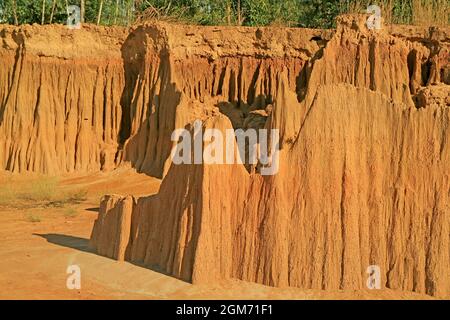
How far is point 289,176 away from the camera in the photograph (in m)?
8.03

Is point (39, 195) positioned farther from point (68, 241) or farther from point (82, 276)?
point (82, 276)

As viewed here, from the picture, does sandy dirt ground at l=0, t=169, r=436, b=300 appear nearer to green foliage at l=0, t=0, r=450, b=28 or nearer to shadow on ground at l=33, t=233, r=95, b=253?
shadow on ground at l=33, t=233, r=95, b=253

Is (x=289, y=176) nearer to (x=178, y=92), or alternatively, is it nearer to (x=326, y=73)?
(x=326, y=73)

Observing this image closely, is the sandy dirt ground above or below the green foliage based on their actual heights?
below

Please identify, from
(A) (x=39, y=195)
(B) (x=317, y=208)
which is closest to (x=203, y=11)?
(A) (x=39, y=195)

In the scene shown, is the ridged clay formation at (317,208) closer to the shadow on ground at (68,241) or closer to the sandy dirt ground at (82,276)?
the sandy dirt ground at (82,276)

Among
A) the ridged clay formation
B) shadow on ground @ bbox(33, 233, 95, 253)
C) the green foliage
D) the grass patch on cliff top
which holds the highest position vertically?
the green foliage

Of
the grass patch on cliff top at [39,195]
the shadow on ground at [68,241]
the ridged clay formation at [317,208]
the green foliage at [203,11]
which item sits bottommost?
the grass patch on cliff top at [39,195]

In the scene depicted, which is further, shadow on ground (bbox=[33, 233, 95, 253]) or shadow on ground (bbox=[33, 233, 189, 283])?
shadow on ground (bbox=[33, 233, 95, 253])

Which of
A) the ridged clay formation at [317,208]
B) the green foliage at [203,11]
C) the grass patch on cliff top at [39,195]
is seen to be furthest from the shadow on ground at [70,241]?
the green foliage at [203,11]

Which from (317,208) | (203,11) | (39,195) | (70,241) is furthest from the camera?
(203,11)

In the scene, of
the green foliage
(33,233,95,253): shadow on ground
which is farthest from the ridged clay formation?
the green foliage

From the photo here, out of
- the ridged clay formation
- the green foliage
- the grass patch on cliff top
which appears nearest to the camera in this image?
the ridged clay formation

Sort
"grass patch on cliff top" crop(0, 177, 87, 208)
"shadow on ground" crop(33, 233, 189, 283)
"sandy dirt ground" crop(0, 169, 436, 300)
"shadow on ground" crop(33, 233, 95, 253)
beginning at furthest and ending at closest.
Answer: "grass patch on cliff top" crop(0, 177, 87, 208), "shadow on ground" crop(33, 233, 95, 253), "shadow on ground" crop(33, 233, 189, 283), "sandy dirt ground" crop(0, 169, 436, 300)
